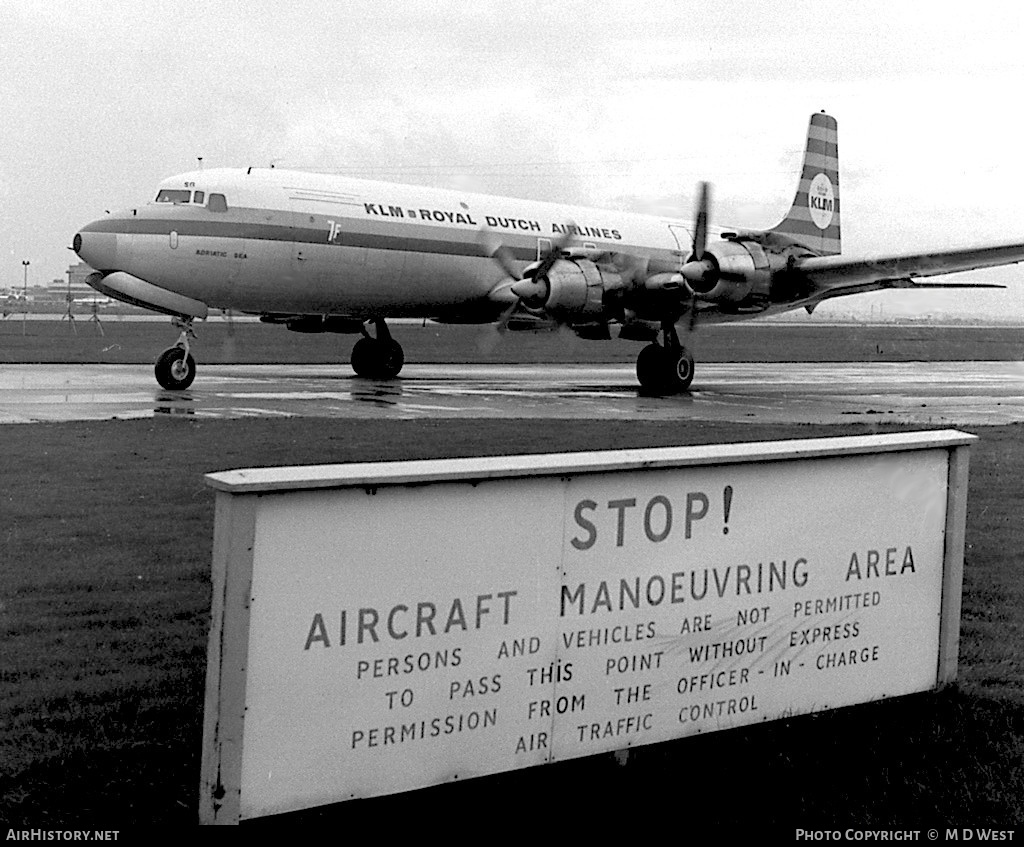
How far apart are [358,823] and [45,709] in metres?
1.53

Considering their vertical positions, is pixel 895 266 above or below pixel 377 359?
above

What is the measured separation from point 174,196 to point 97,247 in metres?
1.79

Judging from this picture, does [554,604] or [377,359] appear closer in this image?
[554,604]

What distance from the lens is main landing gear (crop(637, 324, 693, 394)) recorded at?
2320 cm

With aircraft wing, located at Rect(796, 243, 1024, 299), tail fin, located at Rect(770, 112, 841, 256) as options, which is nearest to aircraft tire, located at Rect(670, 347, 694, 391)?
aircraft wing, located at Rect(796, 243, 1024, 299)

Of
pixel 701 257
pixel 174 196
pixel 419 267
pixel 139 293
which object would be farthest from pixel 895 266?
pixel 139 293

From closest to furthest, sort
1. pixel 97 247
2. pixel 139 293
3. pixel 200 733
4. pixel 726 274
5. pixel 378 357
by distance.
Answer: pixel 200 733, pixel 97 247, pixel 139 293, pixel 726 274, pixel 378 357

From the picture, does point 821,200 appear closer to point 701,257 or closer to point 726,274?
point 701,257

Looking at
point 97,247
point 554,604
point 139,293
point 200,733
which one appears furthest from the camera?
point 139,293

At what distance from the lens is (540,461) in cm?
377

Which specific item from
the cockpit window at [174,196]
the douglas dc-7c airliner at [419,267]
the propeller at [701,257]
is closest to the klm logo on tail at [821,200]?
the douglas dc-7c airliner at [419,267]

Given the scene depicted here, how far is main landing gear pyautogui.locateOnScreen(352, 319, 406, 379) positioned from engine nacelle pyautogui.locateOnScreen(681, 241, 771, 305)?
22.0 ft

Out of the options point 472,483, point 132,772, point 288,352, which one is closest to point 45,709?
point 132,772

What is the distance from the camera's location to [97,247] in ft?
64.4
